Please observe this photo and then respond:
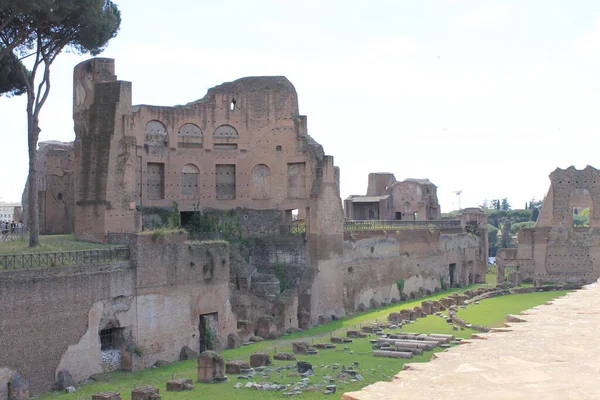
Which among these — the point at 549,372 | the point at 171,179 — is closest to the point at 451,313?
the point at 171,179

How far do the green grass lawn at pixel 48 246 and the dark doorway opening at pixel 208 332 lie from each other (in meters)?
3.61

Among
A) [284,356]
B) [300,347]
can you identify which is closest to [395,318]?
[300,347]

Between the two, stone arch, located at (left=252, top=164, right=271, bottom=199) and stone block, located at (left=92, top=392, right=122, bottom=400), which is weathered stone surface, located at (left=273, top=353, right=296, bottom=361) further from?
stone arch, located at (left=252, top=164, right=271, bottom=199)

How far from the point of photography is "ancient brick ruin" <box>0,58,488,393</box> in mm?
18688

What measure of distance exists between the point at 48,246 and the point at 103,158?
4740 mm

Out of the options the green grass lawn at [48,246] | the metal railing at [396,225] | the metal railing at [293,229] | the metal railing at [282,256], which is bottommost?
the metal railing at [282,256]

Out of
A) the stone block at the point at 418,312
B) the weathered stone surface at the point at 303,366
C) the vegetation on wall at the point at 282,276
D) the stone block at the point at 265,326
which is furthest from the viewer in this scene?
the stone block at the point at 418,312

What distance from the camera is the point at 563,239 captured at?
135 feet

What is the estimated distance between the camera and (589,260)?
133 feet

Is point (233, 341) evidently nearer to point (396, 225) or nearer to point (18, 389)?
point (18, 389)

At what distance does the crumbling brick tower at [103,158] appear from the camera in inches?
968

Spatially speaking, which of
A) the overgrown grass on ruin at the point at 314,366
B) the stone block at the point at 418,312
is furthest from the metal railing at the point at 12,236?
the stone block at the point at 418,312

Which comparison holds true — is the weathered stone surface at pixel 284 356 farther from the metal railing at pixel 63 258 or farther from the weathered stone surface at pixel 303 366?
the metal railing at pixel 63 258

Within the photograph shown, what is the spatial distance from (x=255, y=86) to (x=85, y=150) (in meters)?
8.72
